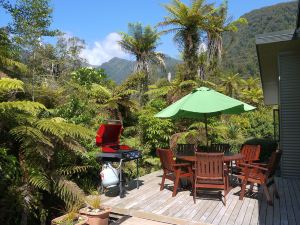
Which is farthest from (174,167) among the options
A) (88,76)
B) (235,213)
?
(88,76)

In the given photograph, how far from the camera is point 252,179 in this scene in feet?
19.3

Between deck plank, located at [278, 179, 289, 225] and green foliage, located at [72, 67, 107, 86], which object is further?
green foliage, located at [72, 67, 107, 86]

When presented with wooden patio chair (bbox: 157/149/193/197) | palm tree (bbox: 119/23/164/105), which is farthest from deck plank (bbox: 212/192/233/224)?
palm tree (bbox: 119/23/164/105)

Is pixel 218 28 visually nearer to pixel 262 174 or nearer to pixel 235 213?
pixel 262 174

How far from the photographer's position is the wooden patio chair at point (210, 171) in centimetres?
565

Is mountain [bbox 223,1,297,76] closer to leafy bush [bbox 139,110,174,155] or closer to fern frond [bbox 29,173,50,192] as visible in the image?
leafy bush [bbox 139,110,174,155]

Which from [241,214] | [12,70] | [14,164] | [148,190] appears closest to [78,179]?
[148,190]

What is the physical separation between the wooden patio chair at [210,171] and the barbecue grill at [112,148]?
4.36 feet

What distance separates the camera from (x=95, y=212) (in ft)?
16.9

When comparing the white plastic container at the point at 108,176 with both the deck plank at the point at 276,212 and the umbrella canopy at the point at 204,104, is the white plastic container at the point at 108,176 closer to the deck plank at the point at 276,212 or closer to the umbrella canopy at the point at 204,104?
the umbrella canopy at the point at 204,104

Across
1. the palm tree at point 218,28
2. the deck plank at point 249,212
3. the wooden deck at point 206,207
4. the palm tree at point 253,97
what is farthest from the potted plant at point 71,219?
the palm tree at point 253,97

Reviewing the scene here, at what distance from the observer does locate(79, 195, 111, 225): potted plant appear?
Result: 16.6 ft

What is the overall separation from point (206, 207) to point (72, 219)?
2.19 meters

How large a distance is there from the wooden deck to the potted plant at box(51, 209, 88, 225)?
68 cm
